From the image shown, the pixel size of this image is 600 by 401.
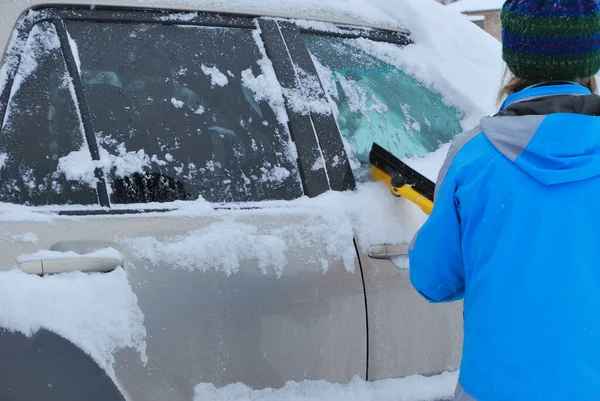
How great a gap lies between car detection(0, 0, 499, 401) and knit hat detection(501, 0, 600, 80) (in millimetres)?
833

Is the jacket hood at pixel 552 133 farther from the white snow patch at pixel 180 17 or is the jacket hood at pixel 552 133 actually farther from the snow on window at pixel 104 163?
the white snow patch at pixel 180 17

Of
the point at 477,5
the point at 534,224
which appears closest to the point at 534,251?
the point at 534,224

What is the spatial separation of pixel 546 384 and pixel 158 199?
1.16 metres

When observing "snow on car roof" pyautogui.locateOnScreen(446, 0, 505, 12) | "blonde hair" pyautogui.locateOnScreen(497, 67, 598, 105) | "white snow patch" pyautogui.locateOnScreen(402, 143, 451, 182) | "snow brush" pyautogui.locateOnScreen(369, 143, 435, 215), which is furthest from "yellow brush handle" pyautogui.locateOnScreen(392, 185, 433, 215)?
"snow on car roof" pyautogui.locateOnScreen(446, 0, 505, 12)

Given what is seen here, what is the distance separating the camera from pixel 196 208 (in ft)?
7.26

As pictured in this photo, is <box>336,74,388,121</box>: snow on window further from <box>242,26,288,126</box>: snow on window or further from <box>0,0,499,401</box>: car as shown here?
<box>242,26,288,126</box>: snow on window

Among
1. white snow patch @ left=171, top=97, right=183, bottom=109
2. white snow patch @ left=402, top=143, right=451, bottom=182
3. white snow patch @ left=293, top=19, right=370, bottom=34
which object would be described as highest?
white snow patch @ left=293, top=19, right=370, bottom=34

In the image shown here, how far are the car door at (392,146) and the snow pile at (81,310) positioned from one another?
78 centimetres

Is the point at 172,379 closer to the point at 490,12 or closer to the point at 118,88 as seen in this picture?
the point at 118,88

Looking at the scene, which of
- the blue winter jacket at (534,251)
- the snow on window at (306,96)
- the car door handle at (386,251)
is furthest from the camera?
the snow on window at (306,96)

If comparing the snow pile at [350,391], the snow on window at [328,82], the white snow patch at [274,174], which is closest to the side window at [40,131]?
the white snow patch at [274,174]

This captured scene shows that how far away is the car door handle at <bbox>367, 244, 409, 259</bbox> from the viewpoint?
2.42 m

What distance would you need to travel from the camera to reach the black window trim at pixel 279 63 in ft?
7.13

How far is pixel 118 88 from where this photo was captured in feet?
7.41
